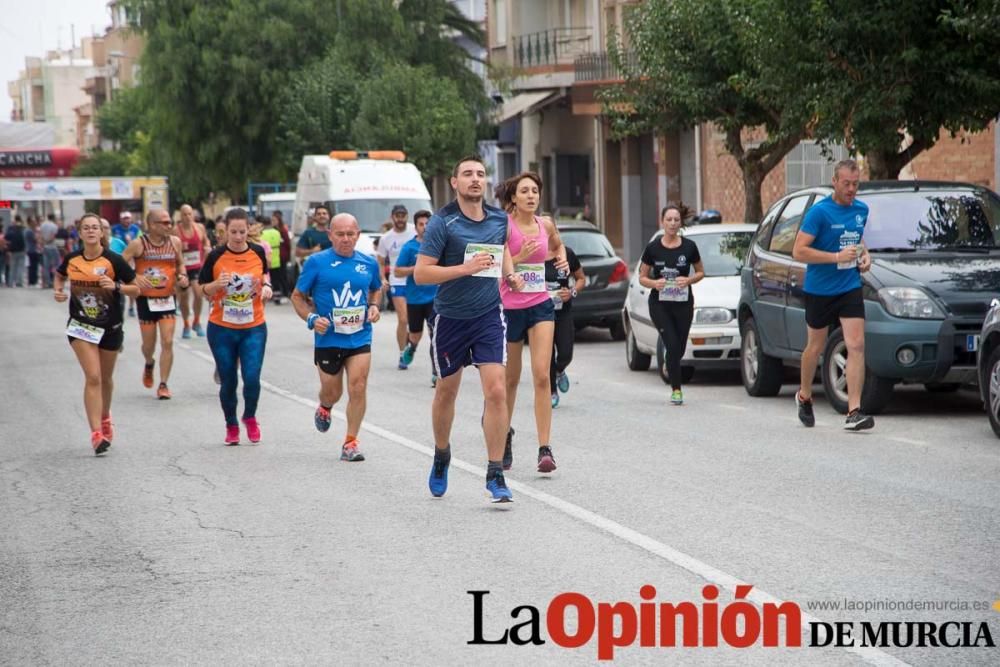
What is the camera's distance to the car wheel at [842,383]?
1344 cm

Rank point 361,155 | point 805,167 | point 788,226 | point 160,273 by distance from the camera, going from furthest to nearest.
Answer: point 805,167
point 361,155
point 160,273
point 788,226

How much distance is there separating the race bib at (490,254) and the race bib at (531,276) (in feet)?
5.30

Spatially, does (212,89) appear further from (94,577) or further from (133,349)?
(94,577)

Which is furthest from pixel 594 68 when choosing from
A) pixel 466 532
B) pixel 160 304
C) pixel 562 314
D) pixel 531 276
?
pixel 466 532

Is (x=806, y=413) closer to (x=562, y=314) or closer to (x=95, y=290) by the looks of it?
(x=562, y=314)

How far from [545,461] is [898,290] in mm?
3910

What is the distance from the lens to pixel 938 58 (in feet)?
58.4

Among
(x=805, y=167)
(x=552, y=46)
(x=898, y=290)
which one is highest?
(x=552, y=46)

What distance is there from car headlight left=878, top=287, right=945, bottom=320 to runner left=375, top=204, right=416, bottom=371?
7239 mm

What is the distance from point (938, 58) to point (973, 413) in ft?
17.3

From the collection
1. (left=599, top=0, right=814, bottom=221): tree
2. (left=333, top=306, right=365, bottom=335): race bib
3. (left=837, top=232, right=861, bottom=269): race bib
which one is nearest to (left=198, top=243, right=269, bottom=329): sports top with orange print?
(left=333, top=306, right=365, bottom=335): race bib

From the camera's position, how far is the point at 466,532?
873cm

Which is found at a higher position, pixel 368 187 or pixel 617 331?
pixel 368 187

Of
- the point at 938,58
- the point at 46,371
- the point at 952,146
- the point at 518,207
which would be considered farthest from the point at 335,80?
the point at 518,207
